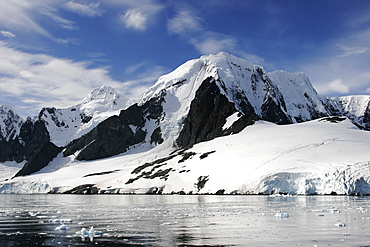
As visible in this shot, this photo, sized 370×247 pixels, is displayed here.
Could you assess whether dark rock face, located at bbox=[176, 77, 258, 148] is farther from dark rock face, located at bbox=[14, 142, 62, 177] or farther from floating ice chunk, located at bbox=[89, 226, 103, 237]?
floating ice chunk, located at bbox=[89, 226, 103, 237]

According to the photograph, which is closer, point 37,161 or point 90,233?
point 90,233

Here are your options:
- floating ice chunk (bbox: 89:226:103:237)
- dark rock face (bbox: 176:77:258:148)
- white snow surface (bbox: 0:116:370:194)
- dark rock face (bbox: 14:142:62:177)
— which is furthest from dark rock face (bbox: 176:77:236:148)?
floating ice chunk (bbox: 89:226:103:237)

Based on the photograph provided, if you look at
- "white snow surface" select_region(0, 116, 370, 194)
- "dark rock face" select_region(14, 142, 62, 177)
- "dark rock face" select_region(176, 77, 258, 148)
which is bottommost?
"white snow surface" select_region(0, 116, 370, 194)

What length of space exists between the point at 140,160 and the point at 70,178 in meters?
31.3

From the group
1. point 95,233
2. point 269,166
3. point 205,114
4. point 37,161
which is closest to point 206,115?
point 205,114

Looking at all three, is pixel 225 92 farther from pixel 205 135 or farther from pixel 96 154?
pixel 96 154

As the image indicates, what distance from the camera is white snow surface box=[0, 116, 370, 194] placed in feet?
243

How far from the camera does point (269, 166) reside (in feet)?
279

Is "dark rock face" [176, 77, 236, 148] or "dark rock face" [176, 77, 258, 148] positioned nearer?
"dark rock face" [176, 77, 258, 148]

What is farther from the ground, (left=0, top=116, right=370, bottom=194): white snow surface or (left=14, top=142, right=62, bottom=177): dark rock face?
(left=14, top=142, right=62, bottom=177): dark rock face

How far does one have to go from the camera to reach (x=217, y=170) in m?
95.2

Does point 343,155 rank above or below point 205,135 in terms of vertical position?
below

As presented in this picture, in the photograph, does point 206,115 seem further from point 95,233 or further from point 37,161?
point 95,233

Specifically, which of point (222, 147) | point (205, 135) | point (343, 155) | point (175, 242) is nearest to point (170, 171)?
point (222, 147)
